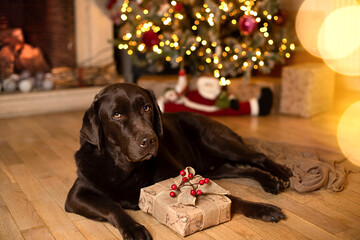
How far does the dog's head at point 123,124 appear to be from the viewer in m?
1.96

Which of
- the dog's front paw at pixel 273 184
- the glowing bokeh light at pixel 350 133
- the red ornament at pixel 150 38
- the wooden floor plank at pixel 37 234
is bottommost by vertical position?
the glowing bokeh light at pixel 350 133

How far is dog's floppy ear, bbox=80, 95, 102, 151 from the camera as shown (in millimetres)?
2035

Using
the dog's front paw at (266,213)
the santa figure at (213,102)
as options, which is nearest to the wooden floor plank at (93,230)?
the dog's front paw at (266,213)

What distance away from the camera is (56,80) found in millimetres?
4836

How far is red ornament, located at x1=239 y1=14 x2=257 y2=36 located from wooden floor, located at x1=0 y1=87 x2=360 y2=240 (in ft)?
3.67

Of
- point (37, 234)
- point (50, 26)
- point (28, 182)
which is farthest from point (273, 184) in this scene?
point (50, 26)

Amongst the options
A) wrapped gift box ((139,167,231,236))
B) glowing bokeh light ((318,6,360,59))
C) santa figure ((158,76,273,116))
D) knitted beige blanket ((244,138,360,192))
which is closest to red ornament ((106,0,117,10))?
santa figure ((158,76,273,116))

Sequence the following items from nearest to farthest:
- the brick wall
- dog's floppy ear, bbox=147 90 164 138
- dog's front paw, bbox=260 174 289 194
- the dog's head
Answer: the dog's head < dog's floppy ear, bbox=147 90 164 138 < dog's front paw, bbox=260 174 289 194 < the brick wall

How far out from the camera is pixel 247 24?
427 centimetres

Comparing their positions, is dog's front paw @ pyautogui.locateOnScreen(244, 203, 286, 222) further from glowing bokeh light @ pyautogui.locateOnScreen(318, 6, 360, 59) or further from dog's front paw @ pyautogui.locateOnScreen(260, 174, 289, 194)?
glowing bokeh light @ pyautogui.locateOnScreen(318, 6, 360, 59)

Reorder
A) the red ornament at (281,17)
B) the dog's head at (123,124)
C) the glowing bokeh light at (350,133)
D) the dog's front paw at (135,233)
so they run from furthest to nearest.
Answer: the red ornament at (281,17)
the glowing bokeh light at (350,133)
the dog's head at (123,124)
the dog's front paw at (135,233)

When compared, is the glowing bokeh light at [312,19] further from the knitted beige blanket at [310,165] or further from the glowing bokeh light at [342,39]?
the knitted beige blanket at [310,165]

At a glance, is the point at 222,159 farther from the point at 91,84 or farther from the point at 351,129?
the point at 91,84

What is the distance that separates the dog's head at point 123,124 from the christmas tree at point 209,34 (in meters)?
2.30
